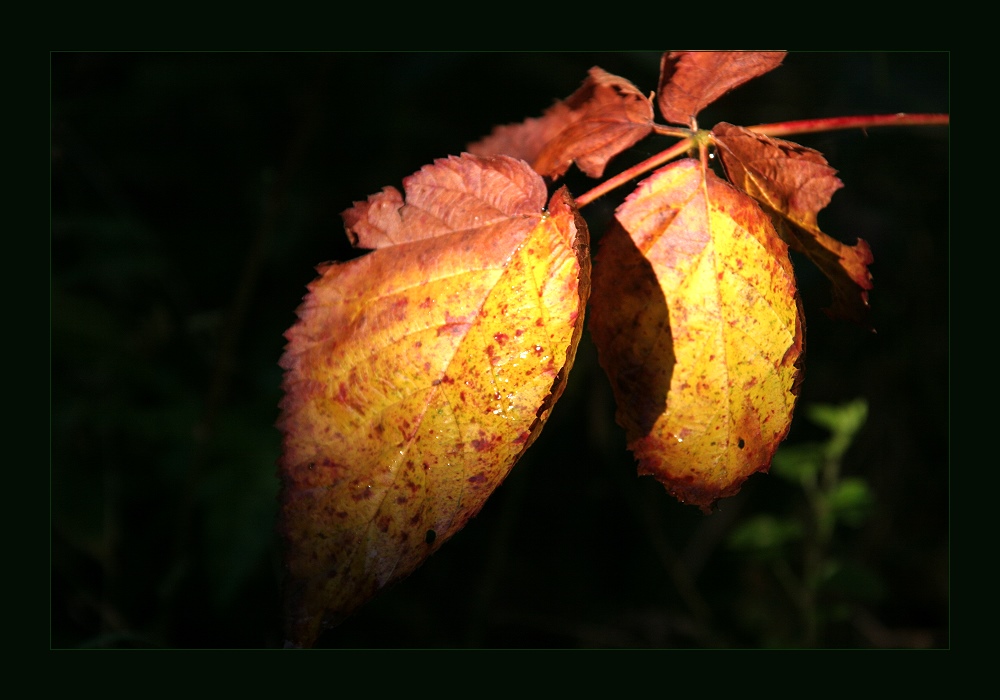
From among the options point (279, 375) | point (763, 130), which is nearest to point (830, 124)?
point (763, 130)

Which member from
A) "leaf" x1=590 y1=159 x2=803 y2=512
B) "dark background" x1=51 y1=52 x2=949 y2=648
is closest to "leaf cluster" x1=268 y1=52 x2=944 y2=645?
"leaf" x1=590 y1=159 x2=803 y2=512

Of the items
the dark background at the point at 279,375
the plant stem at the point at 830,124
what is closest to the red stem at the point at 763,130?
the plant stem at the point at 830,124

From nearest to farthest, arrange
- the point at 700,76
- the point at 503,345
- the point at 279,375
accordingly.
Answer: the point at 503,345
the point at 700,76
the point at 279,375

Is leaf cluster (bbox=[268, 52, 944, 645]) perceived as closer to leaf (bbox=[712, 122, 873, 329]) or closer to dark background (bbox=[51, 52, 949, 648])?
leaf (bbox=[712, 122, 873, 329])

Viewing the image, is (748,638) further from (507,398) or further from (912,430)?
(507,398)

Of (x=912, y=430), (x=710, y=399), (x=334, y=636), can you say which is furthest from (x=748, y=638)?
(x=710, y=399)

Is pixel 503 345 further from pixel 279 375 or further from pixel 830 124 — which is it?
pixel 279 375
